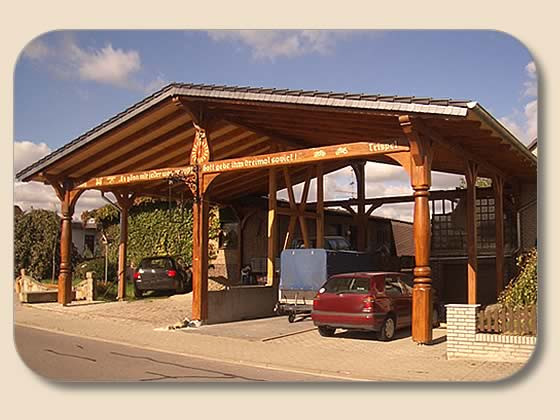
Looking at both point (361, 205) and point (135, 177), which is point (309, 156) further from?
point (361, 205)

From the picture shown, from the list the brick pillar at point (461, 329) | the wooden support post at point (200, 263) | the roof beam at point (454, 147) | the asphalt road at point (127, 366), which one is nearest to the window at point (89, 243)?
the wooden support post at point (200, 263)

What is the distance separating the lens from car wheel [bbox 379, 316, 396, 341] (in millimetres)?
13023

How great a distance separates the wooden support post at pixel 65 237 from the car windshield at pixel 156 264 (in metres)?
2.53

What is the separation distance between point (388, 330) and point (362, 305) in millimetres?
852

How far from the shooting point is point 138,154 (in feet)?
61.7

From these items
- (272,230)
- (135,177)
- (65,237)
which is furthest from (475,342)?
(65,237)

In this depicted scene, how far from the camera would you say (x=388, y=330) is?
13.2m

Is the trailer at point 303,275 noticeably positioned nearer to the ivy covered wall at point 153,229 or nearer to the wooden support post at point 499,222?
the wooden support post at point 499,222

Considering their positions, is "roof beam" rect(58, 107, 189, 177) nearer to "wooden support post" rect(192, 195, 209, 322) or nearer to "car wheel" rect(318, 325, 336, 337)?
"wooden support post" rect(192, 195, 209, 322)

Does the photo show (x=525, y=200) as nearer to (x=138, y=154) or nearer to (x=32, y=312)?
(x=138, y=154)

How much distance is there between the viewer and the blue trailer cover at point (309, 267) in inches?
658

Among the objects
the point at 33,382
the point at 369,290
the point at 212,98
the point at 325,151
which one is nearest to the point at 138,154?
the point at 212,98

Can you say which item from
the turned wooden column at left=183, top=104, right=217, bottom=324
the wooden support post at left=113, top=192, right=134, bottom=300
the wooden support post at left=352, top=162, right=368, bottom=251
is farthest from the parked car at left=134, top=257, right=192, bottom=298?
the wooden support post at left=352, top=162, right=368, bottom=251

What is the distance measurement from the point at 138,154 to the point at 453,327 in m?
11.4
